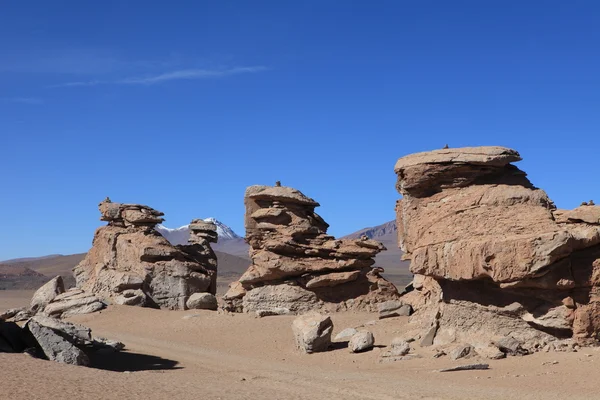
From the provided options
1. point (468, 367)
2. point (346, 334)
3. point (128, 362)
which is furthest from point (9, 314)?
point (468, 367)

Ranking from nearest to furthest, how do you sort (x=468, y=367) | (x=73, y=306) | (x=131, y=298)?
1. (x=468, y=367)
2. (x=73, y=306)
3. (x=131, y=298)

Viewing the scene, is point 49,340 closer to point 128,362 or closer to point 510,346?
point 128,362

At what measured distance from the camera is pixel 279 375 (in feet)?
57.2

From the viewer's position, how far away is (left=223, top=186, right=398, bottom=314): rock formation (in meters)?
27.0

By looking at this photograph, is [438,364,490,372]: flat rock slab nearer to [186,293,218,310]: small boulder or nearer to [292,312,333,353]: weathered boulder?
[292,312,333,353]: weathered boulder

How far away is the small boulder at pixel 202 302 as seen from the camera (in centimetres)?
3069

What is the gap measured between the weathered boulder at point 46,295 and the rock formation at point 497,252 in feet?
58.9

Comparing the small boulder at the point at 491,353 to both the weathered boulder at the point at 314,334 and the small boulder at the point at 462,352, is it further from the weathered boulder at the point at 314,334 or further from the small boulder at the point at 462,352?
the weathered boulder at the point at 314,334

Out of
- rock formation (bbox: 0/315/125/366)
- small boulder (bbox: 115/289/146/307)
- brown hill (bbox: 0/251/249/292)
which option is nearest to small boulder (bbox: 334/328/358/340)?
rock formation (bbox: 0/315/125/366)

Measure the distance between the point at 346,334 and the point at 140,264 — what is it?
13.4 metres

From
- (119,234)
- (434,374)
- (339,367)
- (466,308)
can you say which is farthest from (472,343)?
(119,234)

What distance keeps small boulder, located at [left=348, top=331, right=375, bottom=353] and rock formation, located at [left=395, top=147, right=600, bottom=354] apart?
1.59 m

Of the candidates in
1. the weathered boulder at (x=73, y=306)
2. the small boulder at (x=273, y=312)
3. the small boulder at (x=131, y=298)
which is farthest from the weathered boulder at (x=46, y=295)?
the small boulder at (x=273, y=312)

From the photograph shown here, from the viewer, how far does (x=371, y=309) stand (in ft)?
88.8
